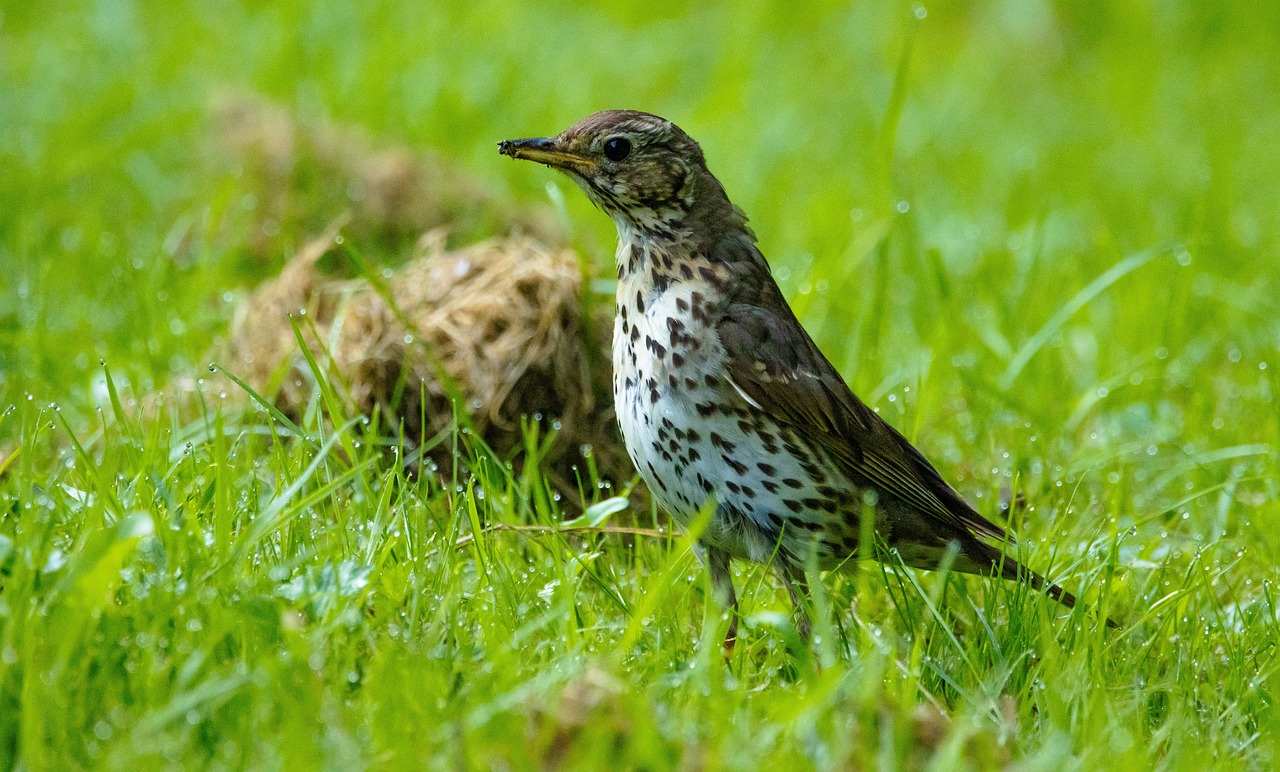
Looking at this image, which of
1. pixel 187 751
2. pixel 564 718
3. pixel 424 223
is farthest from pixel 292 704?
pixel 424 223

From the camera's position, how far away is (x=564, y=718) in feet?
9.05

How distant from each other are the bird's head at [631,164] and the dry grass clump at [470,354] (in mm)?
922

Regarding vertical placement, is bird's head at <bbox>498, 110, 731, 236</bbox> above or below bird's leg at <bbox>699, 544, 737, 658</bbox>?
above

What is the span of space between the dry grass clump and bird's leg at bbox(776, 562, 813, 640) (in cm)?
118

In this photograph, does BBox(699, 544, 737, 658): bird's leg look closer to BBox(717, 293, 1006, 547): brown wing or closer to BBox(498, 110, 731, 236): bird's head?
BBox(717, 293, 1006, 547): brown wing

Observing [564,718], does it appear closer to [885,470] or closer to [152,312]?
[885,470]

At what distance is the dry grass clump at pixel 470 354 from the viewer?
4953mm

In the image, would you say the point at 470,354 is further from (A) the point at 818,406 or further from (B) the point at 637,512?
(A) the point at 818,406

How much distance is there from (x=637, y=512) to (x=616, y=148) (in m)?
1.30

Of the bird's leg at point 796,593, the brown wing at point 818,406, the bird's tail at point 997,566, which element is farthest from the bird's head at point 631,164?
the bird's tail at point 997,566

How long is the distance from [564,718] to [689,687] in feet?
1.52

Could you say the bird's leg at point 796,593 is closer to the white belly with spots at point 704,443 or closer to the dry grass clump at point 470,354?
the white belly with spots at point 704,443

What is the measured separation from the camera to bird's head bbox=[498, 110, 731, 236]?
4.07 metres

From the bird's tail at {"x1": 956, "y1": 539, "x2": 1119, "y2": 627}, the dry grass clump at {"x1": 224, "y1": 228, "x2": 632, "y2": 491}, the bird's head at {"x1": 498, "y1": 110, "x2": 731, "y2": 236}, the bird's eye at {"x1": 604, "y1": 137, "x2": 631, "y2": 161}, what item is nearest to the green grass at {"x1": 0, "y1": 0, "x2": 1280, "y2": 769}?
the bird's tail at {"x1": 956, "y1": 539, "x2": 1119, "y2": 627}
